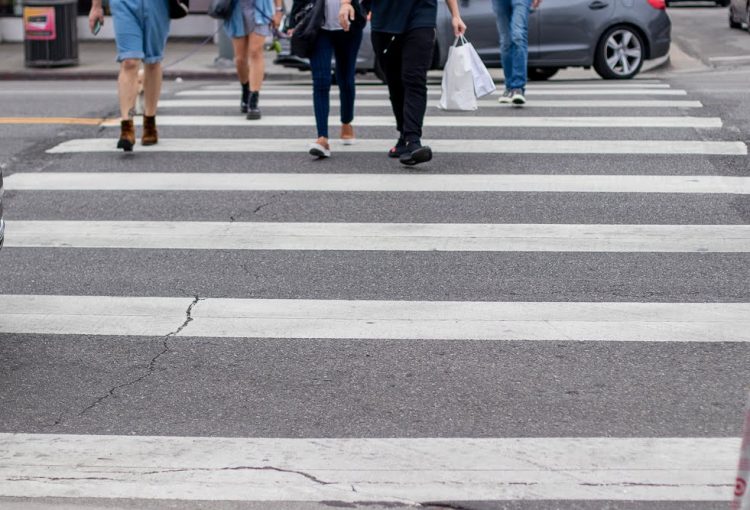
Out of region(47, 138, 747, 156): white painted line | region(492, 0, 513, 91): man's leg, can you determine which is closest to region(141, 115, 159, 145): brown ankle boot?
region(47, 138, 747, 156): white painted line

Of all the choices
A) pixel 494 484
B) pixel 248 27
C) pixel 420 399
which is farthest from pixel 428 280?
pixel 248 27

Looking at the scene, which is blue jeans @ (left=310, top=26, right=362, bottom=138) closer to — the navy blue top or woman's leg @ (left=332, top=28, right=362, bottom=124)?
woman's leg @ (left=332, top=28, right=362, bottom=124)

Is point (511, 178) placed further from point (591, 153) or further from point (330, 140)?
point (330, 140)

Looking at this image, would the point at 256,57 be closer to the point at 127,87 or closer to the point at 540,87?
the point at 127,87

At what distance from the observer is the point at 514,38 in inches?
448

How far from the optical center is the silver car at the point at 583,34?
14.4 meters

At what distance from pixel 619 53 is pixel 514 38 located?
3542 millimetres

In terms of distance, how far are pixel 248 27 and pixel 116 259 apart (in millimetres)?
4640

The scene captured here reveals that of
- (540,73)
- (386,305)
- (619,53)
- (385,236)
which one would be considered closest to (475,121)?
(385,236)

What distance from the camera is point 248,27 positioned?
35.8 feet

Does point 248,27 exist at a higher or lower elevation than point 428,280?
Result: higher

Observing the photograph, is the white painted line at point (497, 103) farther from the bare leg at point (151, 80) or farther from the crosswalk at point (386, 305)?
the bare leg at point (151, 80)

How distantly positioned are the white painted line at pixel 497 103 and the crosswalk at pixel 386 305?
43 centimetres

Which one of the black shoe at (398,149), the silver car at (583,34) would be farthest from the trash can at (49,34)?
the black shoe at (398,149)
